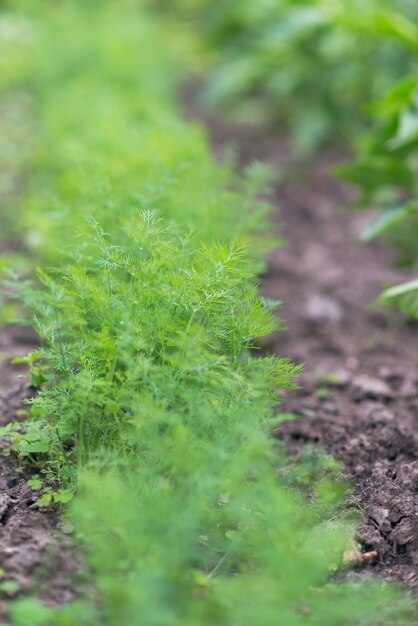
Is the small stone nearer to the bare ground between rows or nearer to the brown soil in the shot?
the bare ground between rows

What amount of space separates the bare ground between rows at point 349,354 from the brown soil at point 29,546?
772mm

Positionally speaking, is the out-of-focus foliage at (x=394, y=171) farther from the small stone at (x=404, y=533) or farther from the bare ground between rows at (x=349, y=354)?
the small stone at (x=404, y=533)

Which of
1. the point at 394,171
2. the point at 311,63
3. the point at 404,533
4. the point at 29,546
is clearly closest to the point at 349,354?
the point at 394,171

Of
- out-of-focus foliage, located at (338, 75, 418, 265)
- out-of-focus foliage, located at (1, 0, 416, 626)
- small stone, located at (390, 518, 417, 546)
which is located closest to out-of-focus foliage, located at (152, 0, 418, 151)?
out-of-focus foliage, located at (338, 75, 418, 265)

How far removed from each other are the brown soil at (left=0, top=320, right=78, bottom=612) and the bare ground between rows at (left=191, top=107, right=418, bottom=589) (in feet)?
2.53

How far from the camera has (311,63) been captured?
18.1 feet

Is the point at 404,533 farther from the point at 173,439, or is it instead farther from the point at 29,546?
the point at 29,546

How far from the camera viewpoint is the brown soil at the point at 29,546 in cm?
183

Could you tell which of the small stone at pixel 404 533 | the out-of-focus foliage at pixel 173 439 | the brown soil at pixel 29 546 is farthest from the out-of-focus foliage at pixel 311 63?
the brown soil at pixel 29 546

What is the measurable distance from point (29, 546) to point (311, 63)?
4346 millimetres

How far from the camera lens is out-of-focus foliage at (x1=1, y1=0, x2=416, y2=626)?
64.9 inches

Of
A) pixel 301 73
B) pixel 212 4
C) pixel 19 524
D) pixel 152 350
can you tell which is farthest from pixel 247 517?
pixel 212 4

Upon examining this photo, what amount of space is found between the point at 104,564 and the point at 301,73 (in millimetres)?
4482

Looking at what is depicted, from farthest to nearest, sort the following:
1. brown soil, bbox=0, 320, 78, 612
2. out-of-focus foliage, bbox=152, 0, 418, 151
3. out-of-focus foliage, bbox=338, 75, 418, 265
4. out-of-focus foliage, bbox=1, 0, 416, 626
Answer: out-of-focus foliage, bbox=152, 0, 418, 151 → out-of-focus foliage, bbox=338, 75, 418, 265 → brown soil, bbox=0, 320, 78, 612 → out-of-focus foliage, bbox=1, 0, 416, 626
